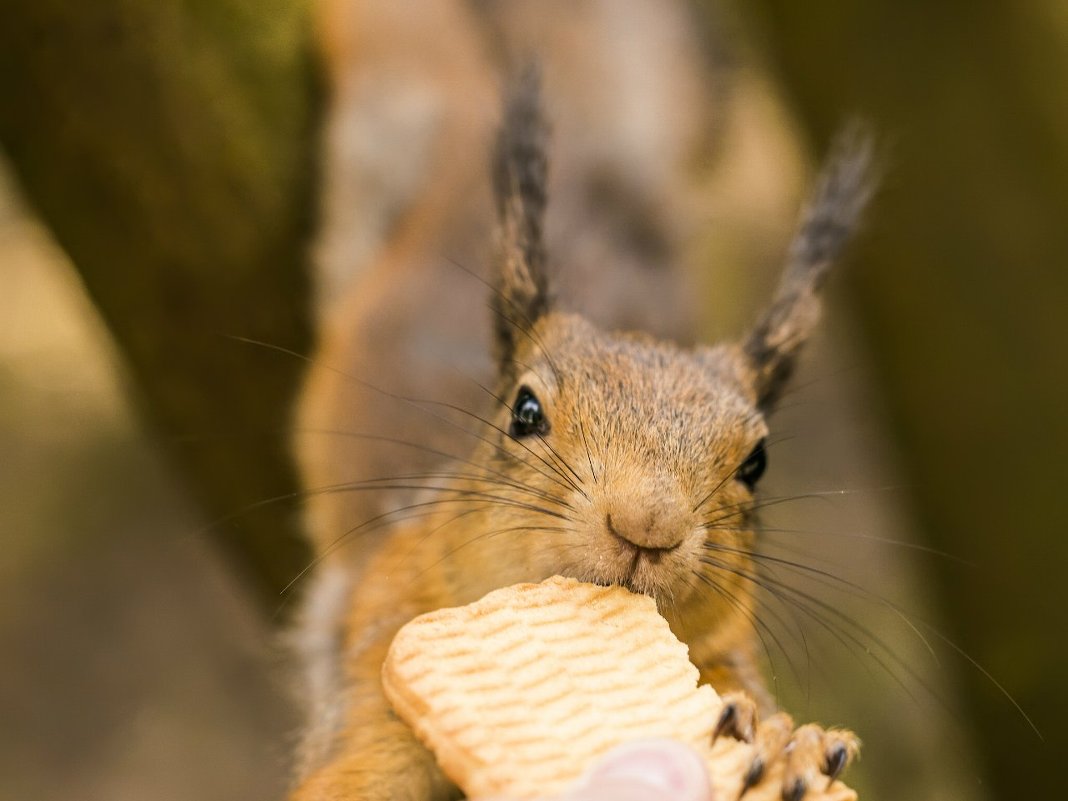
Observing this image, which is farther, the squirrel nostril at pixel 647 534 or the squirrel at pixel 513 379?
the squirrel at pixel 513 379

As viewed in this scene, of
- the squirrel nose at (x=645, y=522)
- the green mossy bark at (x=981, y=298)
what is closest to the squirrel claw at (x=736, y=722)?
the squirrel nose at (x=645, y=522)

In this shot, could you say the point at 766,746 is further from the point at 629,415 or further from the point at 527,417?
the point at 527,417

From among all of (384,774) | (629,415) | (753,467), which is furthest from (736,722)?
(384,774)

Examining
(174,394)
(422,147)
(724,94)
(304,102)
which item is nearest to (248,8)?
(304,102)

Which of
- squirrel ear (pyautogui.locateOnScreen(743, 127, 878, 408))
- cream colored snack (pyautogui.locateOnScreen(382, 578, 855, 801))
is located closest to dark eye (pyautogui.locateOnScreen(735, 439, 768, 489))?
squirrel ear (pyautogui.locateOnScreen(743, 127, 878, 408))

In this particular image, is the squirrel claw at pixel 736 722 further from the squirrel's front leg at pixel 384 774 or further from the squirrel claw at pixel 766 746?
the squirrel's front leg at pixel 384 774
